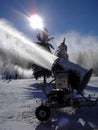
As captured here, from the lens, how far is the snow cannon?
12.7 metres

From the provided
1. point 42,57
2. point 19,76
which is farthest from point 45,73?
point 19,76

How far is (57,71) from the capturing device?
13.1 m

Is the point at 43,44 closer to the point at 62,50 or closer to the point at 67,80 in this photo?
the point at 62,50

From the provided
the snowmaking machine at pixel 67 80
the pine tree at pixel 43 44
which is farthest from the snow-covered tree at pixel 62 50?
the snowmaking machine at pixel 67 80

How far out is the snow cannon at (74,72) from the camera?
1273 cm

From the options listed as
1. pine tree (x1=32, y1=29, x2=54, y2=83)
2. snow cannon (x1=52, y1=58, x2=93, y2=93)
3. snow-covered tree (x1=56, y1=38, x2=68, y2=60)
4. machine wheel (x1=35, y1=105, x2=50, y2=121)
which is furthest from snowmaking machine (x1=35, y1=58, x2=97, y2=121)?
snow-covered tree (x1=56, y1=38, x2=68, y2=60)

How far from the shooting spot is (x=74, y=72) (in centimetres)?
1280

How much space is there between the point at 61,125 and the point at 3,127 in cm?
226

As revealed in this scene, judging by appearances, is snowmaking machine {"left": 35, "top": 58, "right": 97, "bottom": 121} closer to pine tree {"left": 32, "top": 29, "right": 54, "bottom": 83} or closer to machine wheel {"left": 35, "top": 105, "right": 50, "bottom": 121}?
machine wheel {"left": 35, "top": 105, "right": 50, "bottom": 121}

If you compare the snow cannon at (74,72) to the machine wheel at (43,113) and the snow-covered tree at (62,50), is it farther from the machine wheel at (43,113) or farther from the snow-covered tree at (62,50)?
the snow-covered tree at (62,50)

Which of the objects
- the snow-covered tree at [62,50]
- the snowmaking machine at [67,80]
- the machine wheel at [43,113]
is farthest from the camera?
the snow-covered tree at [62,50]

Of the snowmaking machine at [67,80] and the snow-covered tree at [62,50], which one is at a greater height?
the snow-covered tree at [62,50]

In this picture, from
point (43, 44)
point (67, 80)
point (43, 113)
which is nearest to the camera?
point (43, 113)

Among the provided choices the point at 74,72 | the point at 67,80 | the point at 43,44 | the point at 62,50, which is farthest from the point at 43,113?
the point at 62,50
